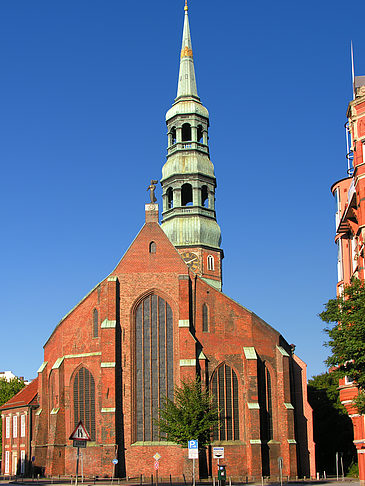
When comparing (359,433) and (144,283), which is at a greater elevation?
(144,283)

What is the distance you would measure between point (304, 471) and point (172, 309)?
17596mm

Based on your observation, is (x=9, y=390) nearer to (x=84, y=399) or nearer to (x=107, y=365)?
(x=84, y=399)

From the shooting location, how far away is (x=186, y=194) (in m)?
75.3

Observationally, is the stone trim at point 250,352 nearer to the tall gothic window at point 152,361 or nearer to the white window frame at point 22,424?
the tall gothic window at point 152,361

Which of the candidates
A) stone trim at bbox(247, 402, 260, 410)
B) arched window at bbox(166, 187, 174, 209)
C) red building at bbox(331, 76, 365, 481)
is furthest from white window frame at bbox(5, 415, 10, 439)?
red building at bbox(331, 76, 365, 481)

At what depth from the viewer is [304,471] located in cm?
5759

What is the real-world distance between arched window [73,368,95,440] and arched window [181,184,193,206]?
87.0 feet

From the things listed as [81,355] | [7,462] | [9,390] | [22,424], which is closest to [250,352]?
[81,355]

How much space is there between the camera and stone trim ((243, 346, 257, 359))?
52.7 meters

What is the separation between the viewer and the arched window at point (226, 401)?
171ft

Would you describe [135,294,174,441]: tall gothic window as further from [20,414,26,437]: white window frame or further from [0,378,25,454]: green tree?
[0,378,25,454]: green tree

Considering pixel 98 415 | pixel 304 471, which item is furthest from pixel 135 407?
pixel 304 471

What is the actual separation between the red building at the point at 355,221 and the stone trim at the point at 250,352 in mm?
18609

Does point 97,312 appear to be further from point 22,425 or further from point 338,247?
point 338,247
